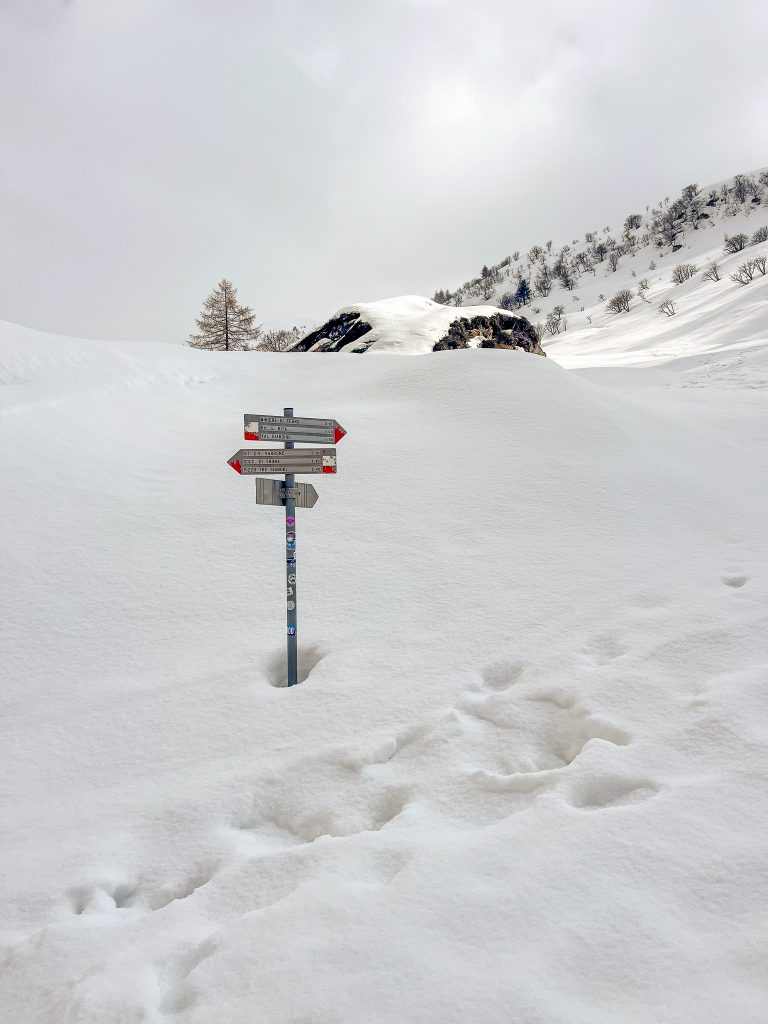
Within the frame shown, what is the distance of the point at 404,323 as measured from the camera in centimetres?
1808

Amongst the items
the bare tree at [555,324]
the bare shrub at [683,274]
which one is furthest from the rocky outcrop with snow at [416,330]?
the bare shrub at [683,274]

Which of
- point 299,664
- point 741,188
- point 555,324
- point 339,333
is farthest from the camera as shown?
point 741,188

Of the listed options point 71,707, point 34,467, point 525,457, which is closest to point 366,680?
point 71,707

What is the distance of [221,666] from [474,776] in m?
1.86

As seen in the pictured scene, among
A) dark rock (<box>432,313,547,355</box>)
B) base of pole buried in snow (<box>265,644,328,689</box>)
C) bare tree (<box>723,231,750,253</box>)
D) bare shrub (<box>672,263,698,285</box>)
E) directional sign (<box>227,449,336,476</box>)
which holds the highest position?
bare tree (<box>723,231,750,253</box>)

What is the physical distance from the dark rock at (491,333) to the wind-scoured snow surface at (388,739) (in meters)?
10.7

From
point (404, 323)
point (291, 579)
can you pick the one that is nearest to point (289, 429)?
point (291, 579)

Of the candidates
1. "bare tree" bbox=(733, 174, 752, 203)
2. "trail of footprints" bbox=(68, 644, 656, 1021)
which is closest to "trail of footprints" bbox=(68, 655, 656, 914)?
"trail of footprints" bbox=(68, 644, 656, 1021)

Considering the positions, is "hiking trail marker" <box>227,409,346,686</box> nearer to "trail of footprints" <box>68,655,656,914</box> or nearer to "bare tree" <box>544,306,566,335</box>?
"trail of footprints" <box>68,655,656,914</box>

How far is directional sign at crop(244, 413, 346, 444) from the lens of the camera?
3.87 meters

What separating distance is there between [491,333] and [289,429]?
15.4m

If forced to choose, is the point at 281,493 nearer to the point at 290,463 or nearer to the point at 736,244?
the point at 290,463

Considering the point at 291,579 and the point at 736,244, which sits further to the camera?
the point at 736,244

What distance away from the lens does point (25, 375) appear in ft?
31.0
